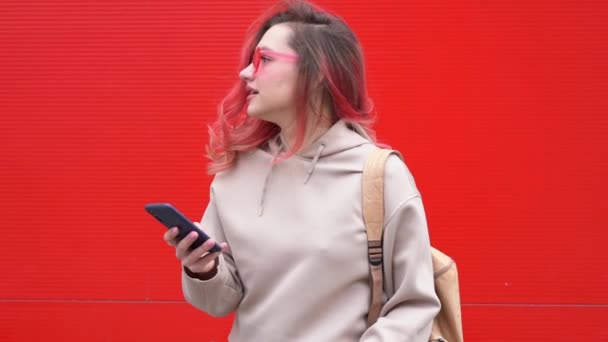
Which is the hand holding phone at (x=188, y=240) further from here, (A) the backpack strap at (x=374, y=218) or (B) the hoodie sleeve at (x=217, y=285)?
(A) the backpack strap at (x=374, y=218)

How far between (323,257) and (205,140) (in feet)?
7.06

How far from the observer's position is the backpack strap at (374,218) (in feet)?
7.02

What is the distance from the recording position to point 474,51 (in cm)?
414

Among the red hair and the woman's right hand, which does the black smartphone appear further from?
the red hair

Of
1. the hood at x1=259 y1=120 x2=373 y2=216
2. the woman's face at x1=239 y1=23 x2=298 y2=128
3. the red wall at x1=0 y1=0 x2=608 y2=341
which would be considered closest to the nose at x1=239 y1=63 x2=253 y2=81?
the woman's face at x1=239 y1=23 x2=298 y2=128

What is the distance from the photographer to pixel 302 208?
86.5 inches

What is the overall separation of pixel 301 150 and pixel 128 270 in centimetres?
215

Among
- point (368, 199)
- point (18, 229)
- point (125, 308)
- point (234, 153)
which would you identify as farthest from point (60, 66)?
point (368, 199)

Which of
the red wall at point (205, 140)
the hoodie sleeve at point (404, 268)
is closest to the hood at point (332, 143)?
the hoodie sleeve at point (404, 268)

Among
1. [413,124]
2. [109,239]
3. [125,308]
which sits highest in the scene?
[413,124]

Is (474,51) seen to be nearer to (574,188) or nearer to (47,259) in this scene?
(574,188)

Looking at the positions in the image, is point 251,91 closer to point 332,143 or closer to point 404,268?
point 332,143

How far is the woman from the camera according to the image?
2135mm

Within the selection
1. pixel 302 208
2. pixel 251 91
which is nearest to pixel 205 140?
pixel 251 91
